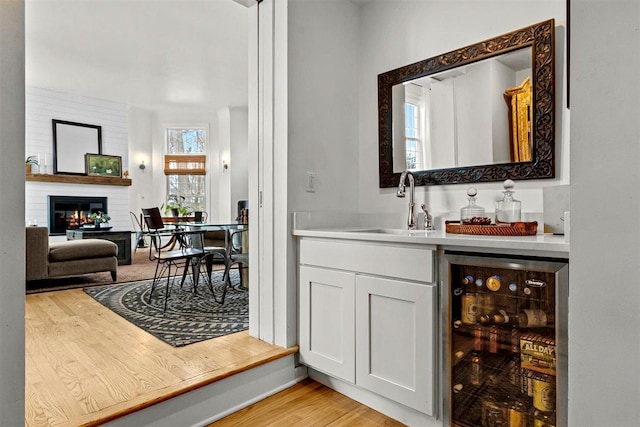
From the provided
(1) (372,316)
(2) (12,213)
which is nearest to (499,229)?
(1) (372,316)

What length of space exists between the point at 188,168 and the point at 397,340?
7.75m

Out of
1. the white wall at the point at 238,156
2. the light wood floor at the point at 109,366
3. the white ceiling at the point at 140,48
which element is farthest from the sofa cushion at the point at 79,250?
the white wall at the point at 238,156

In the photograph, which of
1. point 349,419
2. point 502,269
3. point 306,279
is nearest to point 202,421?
point 349,419

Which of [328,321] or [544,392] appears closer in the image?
[544,392]

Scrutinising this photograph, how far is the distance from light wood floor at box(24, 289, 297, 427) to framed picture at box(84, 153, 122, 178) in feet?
16.6

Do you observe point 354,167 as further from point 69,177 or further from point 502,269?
point 69,177

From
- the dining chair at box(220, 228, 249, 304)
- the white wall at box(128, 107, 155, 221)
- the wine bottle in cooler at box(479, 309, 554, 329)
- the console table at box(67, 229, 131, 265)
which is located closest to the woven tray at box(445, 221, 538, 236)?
the wine bottle in cooler at box(479, 309, 554, 329)

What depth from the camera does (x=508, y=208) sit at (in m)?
1.91

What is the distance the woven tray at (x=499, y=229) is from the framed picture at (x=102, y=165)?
7.41 metres

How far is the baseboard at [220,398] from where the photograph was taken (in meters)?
1.63

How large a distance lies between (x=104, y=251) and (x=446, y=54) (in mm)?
4340

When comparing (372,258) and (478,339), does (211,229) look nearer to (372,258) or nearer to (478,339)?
(372,258)

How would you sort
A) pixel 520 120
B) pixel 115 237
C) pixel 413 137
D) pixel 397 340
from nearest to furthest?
pixel 397 340, pixel 520 120, pixel 413 137, pixel 115 237

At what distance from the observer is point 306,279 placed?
2182 millimetres
